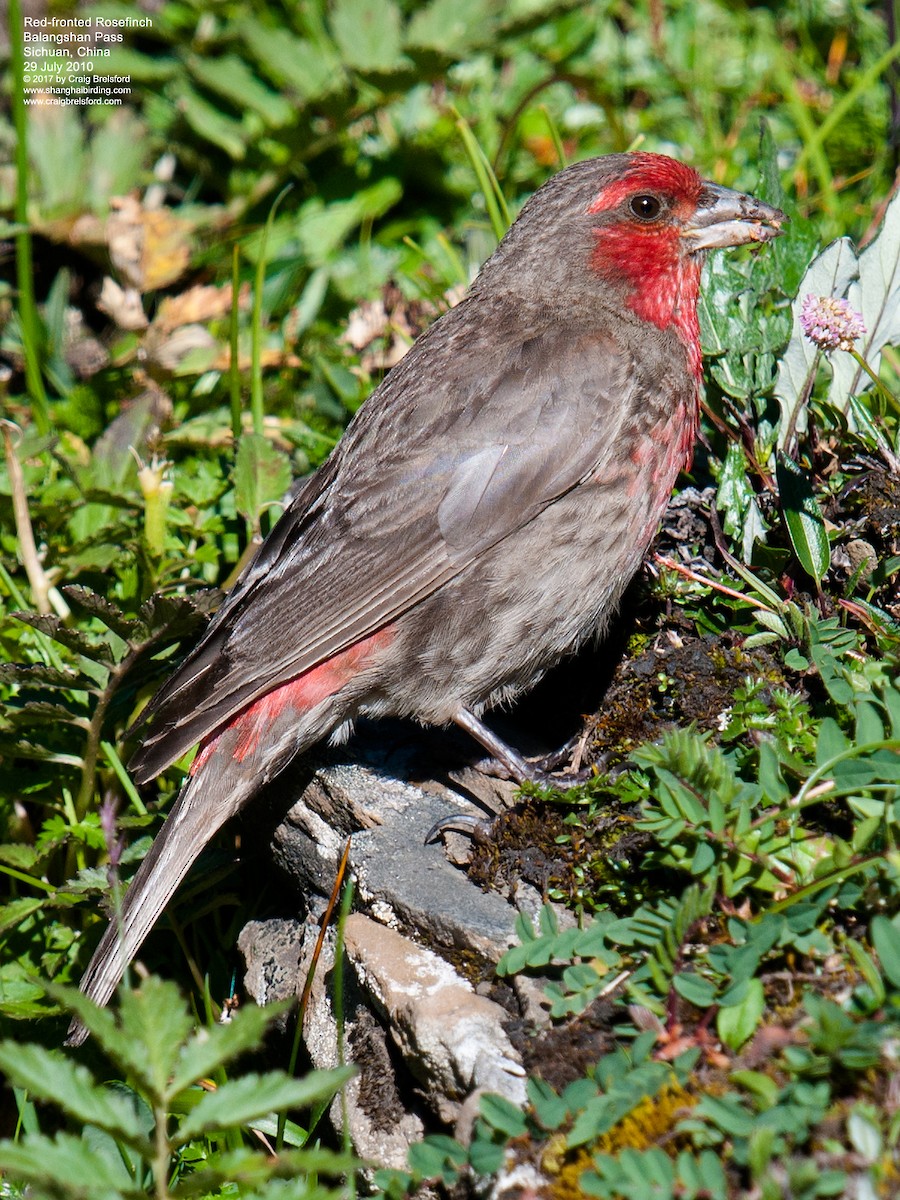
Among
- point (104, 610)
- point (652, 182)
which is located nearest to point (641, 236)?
point (652, 182)

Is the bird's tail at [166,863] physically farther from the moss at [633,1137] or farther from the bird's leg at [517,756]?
the moss at [633,1137]

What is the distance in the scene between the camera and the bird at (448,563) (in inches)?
138

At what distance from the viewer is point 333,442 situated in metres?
4.84

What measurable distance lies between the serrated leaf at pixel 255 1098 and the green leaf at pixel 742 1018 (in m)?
0.66

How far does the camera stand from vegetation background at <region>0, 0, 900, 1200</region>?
2109mm

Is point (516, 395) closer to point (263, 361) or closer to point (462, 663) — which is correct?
point (462, 663)

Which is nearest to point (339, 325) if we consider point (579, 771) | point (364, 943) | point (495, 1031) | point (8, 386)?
point (8, 386)

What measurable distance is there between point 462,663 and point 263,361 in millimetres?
2155

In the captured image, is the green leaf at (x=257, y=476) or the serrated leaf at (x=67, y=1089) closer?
the serrated leaf at (x=67, y=1089)

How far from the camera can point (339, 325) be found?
5707mm

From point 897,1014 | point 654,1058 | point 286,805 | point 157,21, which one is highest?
point 157,21

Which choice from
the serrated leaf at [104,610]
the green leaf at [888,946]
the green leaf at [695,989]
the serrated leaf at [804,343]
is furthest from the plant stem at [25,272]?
the green leaf at [888,946]

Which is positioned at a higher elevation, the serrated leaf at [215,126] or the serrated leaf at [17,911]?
the serrated leaf at [215,126]

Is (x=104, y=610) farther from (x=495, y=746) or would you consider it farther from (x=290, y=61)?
(x=290, y=61)
